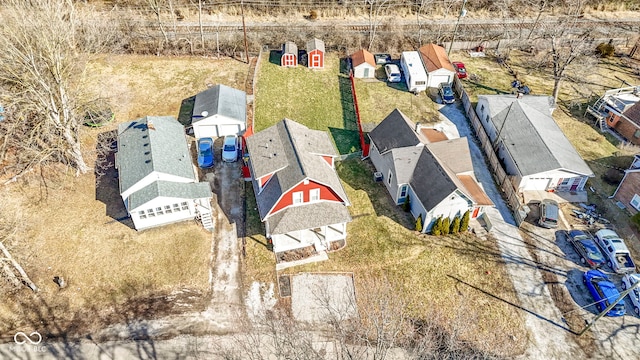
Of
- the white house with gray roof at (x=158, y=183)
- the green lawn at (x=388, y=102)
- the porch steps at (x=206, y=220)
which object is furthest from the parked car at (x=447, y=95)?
the porch steps at (x=206, y=220)

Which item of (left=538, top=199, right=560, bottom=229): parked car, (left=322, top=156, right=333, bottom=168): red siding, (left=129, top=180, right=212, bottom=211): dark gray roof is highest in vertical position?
(left=322, top=156, right=333, bottom=168): red siding

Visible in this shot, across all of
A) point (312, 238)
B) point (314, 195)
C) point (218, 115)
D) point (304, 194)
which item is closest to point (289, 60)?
point (218, 115)

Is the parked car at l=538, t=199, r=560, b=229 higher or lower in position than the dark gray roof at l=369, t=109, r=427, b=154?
lower

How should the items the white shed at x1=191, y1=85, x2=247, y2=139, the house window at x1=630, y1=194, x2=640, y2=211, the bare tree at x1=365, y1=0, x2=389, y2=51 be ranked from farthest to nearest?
1. the bare tree at x1=365, y1=0, x2=389, y2=51
2. the white shed at x1=191, y1=85, x2=247, y2=139
3. the house window at x1=630, y1=194, x2=640, y2=211

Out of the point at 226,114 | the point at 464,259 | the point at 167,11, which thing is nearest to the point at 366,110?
the point at 226,114

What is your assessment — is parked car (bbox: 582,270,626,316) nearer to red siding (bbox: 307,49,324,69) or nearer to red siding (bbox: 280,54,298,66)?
red siding (bbox: 307,49,324,69)

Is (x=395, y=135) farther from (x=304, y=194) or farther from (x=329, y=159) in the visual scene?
(x=304, y=194)

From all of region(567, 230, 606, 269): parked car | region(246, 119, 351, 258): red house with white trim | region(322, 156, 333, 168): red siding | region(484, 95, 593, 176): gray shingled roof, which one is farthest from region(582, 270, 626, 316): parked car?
region(322, 156, 333, 168): red siding

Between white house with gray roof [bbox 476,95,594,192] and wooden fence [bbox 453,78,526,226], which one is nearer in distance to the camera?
wooden fence [bbox 453,78,526,226]
